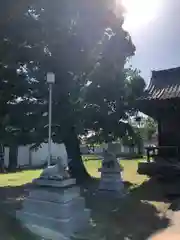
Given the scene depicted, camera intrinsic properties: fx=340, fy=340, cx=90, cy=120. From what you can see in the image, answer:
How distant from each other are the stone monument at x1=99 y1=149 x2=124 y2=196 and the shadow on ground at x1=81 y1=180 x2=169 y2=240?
1.14ft

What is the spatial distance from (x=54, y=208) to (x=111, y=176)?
14.7 feet

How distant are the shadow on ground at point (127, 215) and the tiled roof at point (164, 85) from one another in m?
3.93

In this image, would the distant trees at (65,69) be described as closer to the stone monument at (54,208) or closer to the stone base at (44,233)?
the stone monument at (54,208)

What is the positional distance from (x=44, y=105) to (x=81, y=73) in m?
1.97

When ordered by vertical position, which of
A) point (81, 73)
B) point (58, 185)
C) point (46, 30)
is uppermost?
point (46, 30)

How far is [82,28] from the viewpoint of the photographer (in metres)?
12.5

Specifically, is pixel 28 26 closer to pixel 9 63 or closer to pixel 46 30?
pixel 46 30

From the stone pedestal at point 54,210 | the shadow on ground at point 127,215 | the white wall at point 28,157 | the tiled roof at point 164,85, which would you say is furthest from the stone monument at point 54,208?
the white wall at point 28,157

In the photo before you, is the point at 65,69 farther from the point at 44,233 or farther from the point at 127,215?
the point at 44,233

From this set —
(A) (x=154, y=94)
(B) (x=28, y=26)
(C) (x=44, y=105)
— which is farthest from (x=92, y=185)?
(B) (x=28, y=26)

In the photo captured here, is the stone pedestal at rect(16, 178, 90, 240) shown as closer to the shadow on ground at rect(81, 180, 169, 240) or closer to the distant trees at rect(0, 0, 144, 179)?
the shadow on ground at rect(81, 180, 169, 240)

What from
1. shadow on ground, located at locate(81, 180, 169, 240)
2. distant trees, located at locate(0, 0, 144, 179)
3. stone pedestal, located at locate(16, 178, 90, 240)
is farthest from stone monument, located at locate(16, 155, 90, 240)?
distant trees, located at locate(0, 0, 144, 179)

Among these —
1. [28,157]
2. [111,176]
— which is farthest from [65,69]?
[28,157]

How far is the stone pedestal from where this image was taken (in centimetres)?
686
